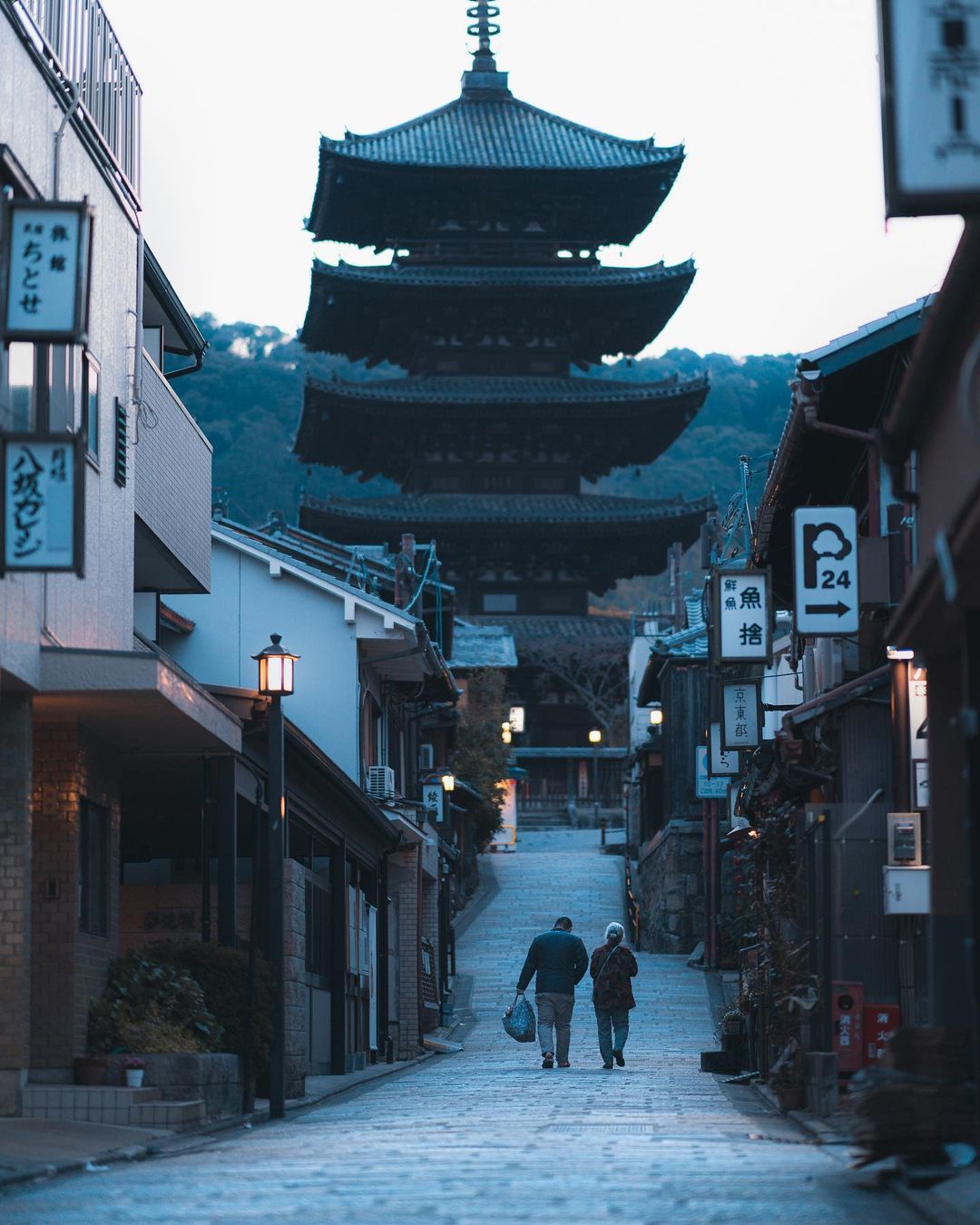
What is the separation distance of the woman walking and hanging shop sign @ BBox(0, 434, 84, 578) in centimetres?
1031

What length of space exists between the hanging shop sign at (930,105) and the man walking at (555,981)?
45.1 ft

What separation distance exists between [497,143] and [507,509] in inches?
455

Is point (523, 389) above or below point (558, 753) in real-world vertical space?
above

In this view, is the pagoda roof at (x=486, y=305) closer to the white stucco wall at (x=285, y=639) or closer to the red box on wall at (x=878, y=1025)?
the white stucco wall at (x=285, y=639)

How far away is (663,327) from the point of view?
62.0 meters

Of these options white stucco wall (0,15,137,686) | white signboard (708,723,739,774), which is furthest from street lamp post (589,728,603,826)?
white stucco wall (0,15,137,686)

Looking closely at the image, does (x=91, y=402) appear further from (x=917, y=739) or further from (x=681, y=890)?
(x=681, y=890)

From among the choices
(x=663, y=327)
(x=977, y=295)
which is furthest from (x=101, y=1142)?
(x=663, y=327)

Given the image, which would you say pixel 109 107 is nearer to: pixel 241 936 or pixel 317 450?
pixel 241 936

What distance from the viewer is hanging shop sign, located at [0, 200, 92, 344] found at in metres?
12.0

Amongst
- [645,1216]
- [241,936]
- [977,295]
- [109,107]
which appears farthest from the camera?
[241,936]

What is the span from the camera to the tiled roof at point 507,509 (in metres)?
58.5

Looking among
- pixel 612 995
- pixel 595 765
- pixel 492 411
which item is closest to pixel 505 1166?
pixel 612 995

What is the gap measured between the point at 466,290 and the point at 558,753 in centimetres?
1516
